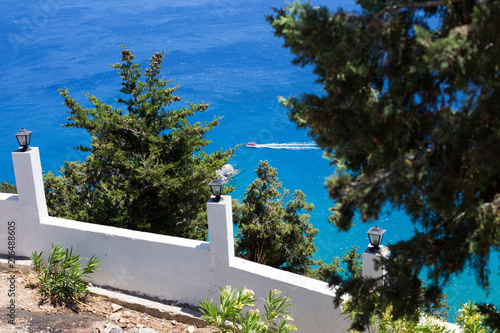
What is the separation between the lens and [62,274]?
5.70 m

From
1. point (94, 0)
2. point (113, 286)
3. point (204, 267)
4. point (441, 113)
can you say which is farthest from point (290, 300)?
point (94, 0)

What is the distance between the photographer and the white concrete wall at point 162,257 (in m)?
5.27

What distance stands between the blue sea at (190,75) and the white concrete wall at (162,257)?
12.1m

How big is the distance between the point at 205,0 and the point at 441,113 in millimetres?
62550

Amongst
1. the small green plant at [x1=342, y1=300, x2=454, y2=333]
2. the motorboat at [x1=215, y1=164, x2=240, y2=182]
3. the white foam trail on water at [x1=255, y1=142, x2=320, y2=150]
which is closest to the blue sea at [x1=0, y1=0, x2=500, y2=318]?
the white foam trail on water at [x1=255, y1=142, x2=320, y2=150]

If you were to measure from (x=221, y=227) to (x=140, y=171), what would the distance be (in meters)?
3.33

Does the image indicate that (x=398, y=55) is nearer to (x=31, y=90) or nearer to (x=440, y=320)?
(x=440, y=320)

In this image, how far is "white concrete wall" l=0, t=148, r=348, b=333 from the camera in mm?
5270

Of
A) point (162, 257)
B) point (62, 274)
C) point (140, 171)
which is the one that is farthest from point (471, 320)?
point (140, 171)

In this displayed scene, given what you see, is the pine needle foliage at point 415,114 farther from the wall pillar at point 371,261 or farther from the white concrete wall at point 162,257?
the white concrete wall at point 162,257

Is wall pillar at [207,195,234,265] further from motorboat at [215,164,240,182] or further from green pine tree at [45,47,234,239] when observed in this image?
motorboat at [215,164,240,182]

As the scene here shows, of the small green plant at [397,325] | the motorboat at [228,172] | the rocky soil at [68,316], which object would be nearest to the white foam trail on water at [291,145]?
the motorboat at [228,172]

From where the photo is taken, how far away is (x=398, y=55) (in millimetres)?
2943

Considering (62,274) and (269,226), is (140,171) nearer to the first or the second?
(62,274)
